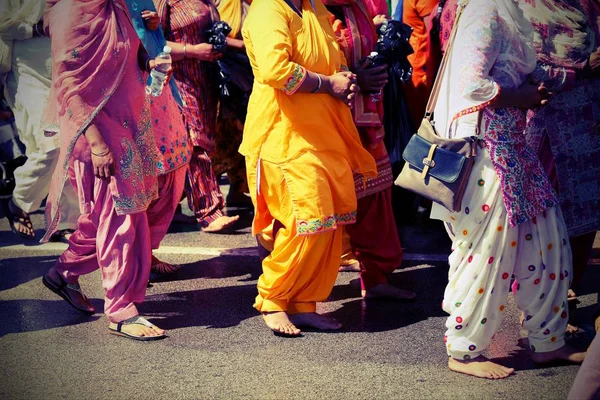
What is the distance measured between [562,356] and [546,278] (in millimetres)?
450

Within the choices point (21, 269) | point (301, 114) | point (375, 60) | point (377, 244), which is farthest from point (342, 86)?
point (21, 269)

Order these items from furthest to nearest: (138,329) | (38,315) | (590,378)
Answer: (38,315) → (138,329) → (590,378)

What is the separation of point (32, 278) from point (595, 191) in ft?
13.3

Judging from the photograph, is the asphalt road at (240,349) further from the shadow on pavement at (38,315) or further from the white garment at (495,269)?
the white garment at (495,269)

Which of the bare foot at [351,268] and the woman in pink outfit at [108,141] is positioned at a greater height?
the woman in pink outfit at [108,141]

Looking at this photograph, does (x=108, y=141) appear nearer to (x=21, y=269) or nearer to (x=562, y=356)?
(x=21, y=269)

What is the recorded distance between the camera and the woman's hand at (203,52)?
755 cm

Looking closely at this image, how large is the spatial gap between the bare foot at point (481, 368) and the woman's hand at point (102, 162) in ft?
7.31

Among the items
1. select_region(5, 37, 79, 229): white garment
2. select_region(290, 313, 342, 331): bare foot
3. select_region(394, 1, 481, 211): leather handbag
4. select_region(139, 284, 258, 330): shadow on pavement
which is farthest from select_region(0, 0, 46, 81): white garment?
select_region(394, 1, 481, 211): leather handbag

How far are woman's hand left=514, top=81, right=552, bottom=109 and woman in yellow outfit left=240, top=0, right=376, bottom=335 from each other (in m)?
1.05

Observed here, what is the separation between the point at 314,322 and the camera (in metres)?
5.61

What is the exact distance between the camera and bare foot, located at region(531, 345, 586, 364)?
486 centimetres

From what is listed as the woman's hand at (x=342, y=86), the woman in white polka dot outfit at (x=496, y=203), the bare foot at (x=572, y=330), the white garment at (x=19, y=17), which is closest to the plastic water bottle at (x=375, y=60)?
the woman's hand at (x=342, y=86)

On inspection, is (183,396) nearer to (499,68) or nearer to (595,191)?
(499,68)
